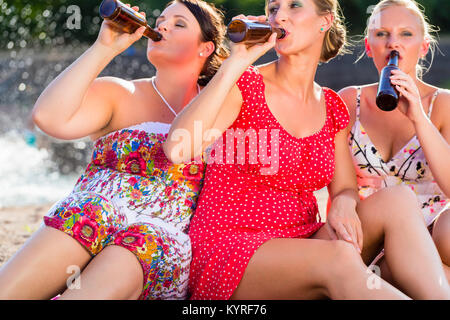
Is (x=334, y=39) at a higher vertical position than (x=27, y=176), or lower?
higher

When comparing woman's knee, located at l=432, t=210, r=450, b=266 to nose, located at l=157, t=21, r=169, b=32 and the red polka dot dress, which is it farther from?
nose, located at l=157, t=21, r=169, b=32

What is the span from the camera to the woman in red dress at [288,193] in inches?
81.4

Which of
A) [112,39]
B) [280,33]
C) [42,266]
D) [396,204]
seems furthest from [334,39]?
[42,266]

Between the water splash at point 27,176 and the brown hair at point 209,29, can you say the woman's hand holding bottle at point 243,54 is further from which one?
the water splash at point 27,176

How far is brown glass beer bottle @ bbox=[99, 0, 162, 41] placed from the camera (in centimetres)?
220

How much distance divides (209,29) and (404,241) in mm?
1296

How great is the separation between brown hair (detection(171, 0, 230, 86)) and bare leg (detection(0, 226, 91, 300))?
103 cm

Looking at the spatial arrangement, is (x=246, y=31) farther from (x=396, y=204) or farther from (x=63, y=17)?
(x=63, y=17)

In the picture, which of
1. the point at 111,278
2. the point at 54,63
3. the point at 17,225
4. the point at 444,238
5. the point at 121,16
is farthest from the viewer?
the point at 54,63

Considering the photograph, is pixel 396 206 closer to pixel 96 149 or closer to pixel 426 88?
pixel 426 88

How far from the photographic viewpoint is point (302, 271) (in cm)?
207

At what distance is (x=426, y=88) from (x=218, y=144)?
1.07 metres

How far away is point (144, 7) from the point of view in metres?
12.3
